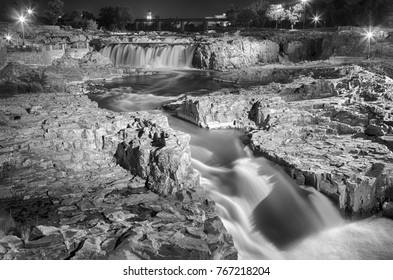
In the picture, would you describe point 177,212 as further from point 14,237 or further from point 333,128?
point 333,128

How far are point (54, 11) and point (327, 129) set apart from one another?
14.9 meters

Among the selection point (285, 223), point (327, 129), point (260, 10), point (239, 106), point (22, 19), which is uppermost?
point (260, 10)

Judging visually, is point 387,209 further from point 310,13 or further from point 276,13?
point 276,13

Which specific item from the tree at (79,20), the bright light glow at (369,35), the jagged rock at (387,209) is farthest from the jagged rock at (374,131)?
the tree at (79,20)

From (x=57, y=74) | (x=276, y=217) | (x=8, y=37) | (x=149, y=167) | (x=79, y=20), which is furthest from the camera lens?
(x=79, y=20)

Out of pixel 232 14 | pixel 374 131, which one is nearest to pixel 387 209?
pixel 374 131

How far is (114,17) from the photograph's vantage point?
17.2 metres

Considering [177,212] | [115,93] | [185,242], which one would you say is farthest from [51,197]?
[115,93]

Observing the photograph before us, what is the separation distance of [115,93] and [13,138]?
731 cm

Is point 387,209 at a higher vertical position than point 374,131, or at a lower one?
lower

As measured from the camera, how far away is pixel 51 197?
178 inches

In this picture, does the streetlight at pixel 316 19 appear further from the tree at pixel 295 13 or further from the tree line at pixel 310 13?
the tree at pixel 295 13

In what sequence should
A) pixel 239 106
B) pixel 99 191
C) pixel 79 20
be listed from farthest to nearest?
pixel 79 20
pixel 239 106
pixel 99 191
